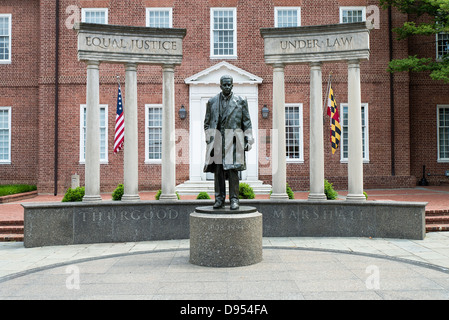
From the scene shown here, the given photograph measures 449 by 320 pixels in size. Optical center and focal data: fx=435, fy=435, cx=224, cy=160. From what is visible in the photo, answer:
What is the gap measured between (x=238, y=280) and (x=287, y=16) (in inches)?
678

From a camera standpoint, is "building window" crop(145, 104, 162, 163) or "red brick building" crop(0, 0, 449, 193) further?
"building window" crop(145, 104, 162, 163)

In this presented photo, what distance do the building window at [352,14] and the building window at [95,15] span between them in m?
11.4

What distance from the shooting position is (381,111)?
68.8 feet

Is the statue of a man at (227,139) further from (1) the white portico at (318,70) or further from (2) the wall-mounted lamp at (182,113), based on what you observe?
(2) the wall-mounted lamp at (182,113)

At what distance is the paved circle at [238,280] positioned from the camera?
5.79 metres

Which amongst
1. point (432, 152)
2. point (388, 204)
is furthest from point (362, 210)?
point (432, 152)

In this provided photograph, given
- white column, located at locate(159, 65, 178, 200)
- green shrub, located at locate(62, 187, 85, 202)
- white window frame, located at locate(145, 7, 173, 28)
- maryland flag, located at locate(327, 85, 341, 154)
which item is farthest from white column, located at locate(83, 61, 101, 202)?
white window frame, located at locate(145, 7, 173, 28)

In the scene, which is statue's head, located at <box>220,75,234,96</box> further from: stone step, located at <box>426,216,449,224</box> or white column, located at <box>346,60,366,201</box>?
stone step, located at <box>426,216,449,224</box>

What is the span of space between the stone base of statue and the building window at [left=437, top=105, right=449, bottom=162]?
17.9 meters

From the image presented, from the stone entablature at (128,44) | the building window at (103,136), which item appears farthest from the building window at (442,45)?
the building window at (103,136)

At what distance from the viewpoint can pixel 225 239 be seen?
748 cm

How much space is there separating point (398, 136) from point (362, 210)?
11.4 m

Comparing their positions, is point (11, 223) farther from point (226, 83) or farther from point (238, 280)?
point (238, 280)

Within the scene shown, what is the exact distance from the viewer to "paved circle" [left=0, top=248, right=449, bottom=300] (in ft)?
19.0
